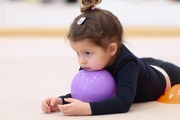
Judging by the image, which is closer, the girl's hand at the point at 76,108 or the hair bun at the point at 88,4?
the girl's hand at the point at 76,108

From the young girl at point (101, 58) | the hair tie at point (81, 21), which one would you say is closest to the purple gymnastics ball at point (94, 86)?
the young girl at point (101, 58)

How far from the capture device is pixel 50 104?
1.41 meters

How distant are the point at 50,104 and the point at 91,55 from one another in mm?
221

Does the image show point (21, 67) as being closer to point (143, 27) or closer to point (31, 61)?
point (31, 61)

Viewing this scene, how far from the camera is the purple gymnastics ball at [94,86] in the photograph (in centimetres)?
139

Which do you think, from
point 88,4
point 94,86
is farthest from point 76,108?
point 88,4

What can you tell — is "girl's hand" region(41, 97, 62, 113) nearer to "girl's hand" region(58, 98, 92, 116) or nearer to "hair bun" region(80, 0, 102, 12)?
"girl's hand" region(58, 98, 92, 116)

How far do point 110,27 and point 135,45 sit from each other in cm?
250

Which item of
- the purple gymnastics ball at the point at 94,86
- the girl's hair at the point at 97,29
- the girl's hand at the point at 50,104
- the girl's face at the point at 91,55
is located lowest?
the girl's hand at the point at 50,104

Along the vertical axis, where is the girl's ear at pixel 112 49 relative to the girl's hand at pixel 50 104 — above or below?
above

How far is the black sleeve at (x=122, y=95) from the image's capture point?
1.33 meters

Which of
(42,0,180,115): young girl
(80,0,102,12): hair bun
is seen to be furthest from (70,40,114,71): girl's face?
(80,0,102,12): hair bun

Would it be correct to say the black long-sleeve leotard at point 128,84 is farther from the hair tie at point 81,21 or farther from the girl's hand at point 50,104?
the hair tie at point 81,21

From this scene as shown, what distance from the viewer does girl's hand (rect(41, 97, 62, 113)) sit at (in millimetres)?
1403
